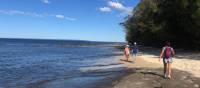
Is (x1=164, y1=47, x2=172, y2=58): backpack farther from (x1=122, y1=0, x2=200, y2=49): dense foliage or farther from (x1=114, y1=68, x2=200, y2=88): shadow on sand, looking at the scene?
(x1=122, y1=0, x2=200, y2=49): dense foliage

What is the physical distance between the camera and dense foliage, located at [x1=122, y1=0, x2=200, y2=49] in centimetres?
4695

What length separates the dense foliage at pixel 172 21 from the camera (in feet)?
154

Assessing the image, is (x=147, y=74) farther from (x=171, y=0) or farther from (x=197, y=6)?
(x=171, y=0)

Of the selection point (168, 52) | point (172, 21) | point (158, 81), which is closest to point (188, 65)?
point (168, 52)

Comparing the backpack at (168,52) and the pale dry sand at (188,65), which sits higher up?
the backpack at (168,52)

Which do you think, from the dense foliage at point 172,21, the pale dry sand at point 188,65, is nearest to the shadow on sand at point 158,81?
the pale dry sand at point 188,65

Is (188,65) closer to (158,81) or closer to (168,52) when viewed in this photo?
(168,52)

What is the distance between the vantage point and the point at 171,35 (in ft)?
190

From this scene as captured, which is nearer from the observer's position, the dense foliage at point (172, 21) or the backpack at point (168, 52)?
the backpack at point (168, 52)

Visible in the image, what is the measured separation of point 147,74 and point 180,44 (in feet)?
133

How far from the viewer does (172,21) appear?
56.8 m

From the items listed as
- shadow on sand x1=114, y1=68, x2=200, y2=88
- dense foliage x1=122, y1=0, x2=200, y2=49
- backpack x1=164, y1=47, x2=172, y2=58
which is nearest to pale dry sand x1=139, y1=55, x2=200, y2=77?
shadow on sand x1=114, y1=68, x2=200, y2=88

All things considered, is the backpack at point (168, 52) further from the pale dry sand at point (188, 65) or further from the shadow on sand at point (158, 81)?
the pale dry sand at point (188, 65)

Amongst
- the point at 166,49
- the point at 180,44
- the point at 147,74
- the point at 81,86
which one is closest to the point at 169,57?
the point at 166,49
